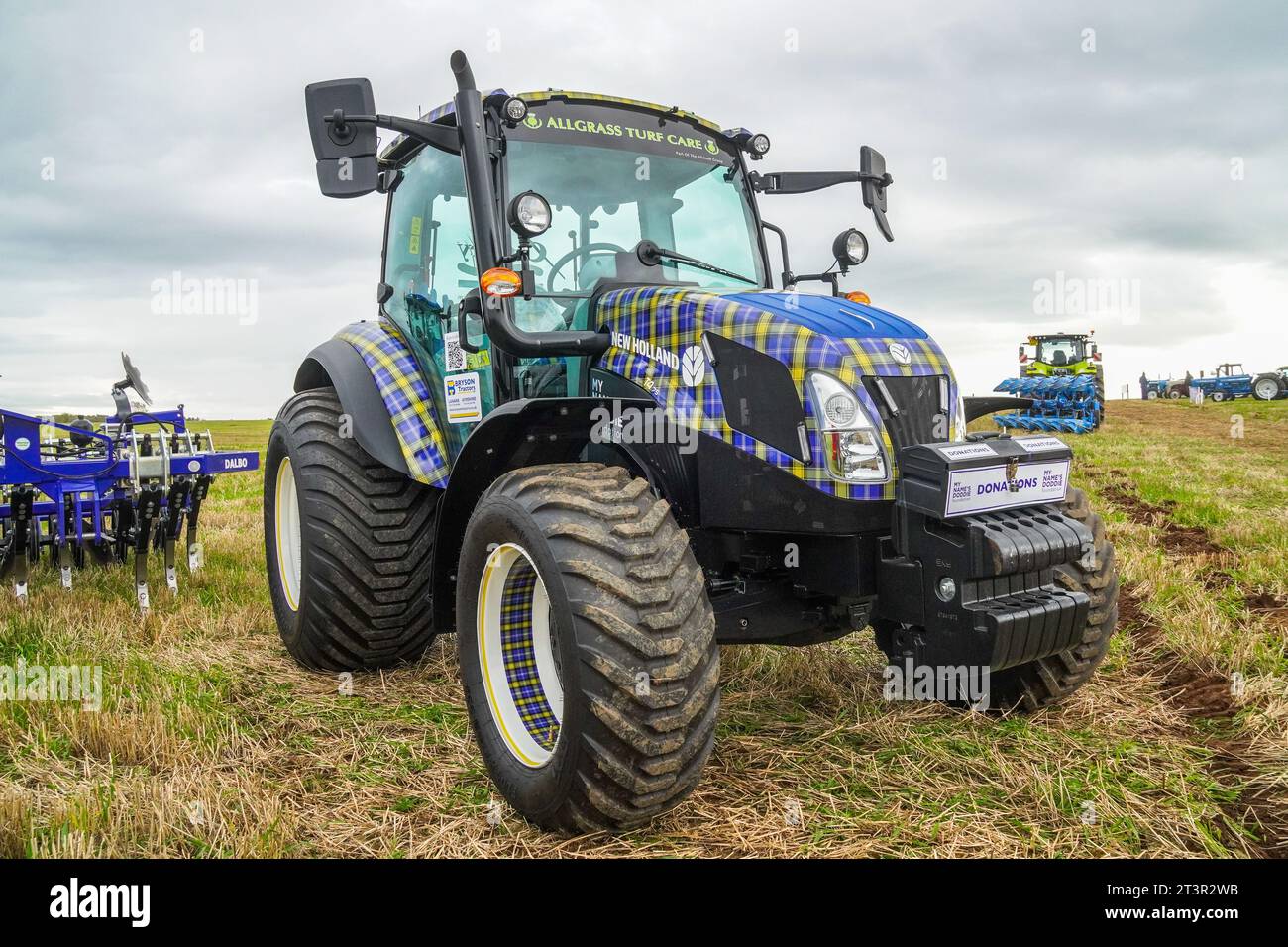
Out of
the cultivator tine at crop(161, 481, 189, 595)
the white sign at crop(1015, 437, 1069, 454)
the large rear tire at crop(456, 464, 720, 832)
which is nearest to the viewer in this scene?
the large rear tire at crop(456, 464, 720, 832)

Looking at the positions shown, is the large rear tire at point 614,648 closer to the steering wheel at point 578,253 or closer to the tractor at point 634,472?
the tractor at point 634,472

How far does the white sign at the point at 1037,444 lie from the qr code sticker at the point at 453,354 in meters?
2.28

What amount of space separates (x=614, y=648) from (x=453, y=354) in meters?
2.01

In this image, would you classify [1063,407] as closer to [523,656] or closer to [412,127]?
[523,656]

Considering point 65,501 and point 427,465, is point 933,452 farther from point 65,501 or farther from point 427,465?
point 65,501

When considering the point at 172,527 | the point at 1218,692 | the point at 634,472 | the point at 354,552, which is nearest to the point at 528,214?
the point at 634,472

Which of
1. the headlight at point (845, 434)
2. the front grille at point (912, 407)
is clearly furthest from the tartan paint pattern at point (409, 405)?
the front grille at point (912, 407)

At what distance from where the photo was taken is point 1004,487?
10.1ft

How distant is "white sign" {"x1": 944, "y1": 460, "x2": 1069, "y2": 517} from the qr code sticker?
7.26ft

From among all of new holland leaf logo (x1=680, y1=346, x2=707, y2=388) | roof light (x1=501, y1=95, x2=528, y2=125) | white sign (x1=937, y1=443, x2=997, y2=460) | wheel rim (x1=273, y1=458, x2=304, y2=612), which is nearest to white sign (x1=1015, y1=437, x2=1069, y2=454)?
white sign (x1=937, y1=443, x2=997, y2=460)

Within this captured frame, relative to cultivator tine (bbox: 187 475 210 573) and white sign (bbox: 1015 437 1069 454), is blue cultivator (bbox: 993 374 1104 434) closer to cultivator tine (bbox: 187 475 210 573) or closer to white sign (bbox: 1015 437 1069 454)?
cultivator tine (bbox: 187 475 210 573)

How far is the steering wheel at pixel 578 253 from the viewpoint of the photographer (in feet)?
12.8

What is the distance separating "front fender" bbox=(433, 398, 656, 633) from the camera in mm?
3428
